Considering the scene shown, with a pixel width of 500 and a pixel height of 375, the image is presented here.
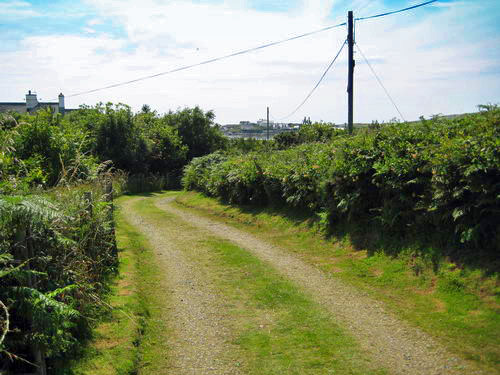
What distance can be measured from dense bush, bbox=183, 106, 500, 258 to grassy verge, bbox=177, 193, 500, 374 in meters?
0.71

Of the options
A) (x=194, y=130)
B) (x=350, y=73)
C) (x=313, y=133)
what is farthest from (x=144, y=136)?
(x=350, y=73)

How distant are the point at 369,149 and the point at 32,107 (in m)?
54.1

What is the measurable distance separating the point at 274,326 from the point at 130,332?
90.4 inches

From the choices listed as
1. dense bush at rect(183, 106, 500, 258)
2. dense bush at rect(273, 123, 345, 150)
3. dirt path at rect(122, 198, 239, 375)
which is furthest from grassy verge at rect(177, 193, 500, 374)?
dense bush at rect(273, 123, 345, 150)

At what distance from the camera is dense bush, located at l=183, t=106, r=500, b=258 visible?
7.20 m

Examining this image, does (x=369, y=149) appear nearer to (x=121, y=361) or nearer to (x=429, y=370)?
(x=429, y=370)

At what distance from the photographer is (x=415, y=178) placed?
8633 millimetres

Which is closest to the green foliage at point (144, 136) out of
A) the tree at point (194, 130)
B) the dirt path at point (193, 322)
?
the tree at point (194, 130)

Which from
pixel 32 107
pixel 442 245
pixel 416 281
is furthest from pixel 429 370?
pixel 32 107

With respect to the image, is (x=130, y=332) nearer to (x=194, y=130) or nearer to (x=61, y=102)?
(x=194, y=130)

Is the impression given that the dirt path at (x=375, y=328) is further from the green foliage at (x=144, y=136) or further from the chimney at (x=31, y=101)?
the chimney at (x=31, y=101)

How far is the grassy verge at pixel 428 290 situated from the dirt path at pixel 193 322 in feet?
9.42

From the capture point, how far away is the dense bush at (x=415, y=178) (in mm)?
7203

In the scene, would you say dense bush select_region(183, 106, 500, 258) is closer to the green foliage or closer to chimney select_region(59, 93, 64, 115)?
the green foliage
